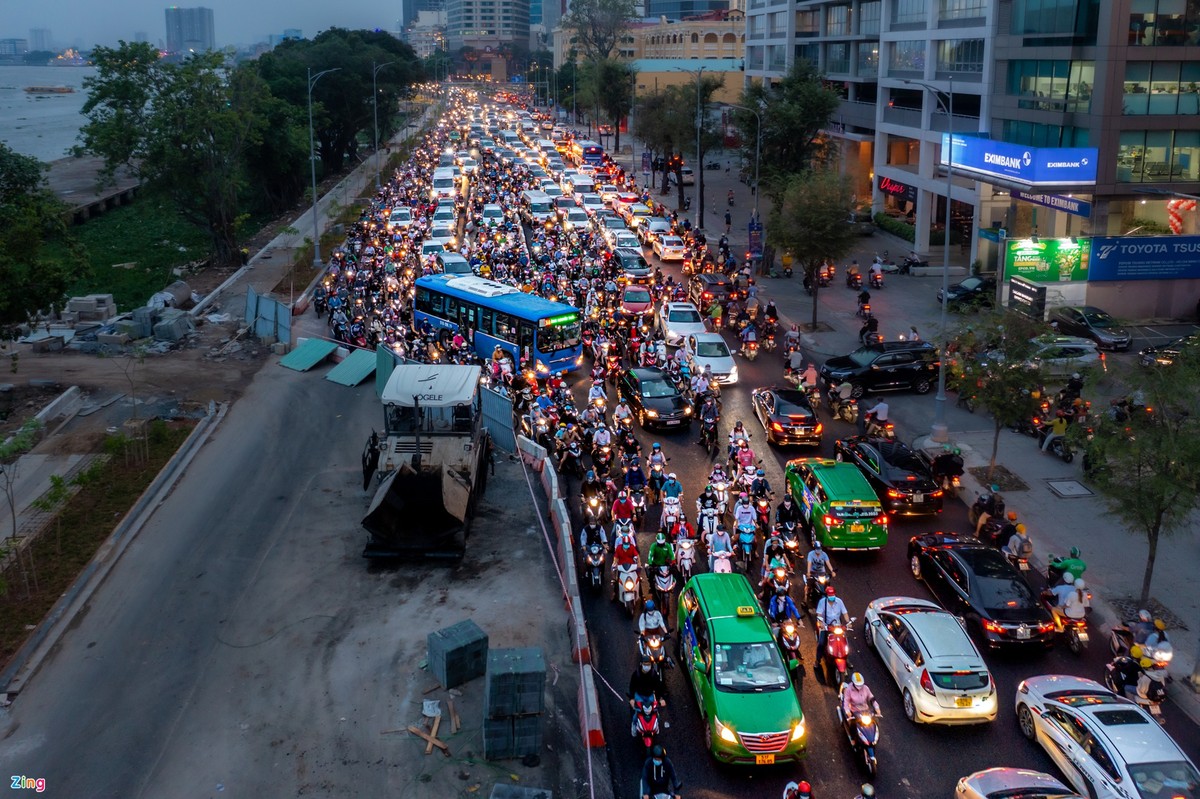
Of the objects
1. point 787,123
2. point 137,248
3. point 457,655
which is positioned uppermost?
point 787,123

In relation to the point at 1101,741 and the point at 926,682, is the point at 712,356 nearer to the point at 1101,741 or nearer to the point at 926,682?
the point at 926,682

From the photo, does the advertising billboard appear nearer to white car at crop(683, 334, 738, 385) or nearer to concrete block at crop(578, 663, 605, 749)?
white car at crop(683, 334, 738, 385)

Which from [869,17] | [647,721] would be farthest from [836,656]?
[869,17]

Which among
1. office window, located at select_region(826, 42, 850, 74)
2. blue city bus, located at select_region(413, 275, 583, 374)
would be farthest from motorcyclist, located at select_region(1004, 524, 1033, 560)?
office window, located at select_region(826, 42, 850, 74)

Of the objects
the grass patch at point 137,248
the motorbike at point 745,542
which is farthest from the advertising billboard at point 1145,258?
the grass patch at point 137,248

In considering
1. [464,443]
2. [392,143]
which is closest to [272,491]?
[464,443]

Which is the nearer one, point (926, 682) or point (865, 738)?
point (865, 738)

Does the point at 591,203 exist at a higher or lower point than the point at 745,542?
higher
